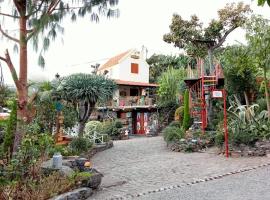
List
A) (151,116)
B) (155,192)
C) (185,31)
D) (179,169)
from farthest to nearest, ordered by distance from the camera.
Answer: (151,116) → (185,31) → (179,169) → (155,192)

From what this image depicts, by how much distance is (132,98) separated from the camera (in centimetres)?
2981

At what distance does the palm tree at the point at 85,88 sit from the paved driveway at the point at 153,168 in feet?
7.79

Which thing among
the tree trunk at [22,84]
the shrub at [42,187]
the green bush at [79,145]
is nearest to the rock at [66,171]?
the shrub at [42,187]

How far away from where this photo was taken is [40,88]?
13.2 meters

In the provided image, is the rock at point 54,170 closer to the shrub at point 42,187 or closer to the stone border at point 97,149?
the shrub at point 42,187

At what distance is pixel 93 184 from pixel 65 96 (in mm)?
6932

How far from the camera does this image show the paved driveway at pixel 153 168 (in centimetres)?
776

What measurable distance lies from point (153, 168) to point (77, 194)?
3692 mm

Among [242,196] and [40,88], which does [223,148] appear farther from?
[40,88]

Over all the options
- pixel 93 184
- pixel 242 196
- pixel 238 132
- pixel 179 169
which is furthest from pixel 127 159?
pixel 242 196

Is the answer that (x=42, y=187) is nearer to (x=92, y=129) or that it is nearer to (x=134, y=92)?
(x=92, y=129)

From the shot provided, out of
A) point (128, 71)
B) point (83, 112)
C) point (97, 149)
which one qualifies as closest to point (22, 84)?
point (83, 112)

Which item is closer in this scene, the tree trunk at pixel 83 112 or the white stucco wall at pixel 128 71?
the tree trunk at pixel 83 112

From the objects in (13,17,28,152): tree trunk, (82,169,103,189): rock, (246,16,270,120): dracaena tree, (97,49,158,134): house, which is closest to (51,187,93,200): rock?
(82,169,103,189): rock
